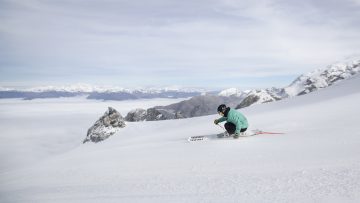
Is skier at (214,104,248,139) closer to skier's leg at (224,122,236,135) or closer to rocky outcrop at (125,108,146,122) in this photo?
skier's leg at (224,122,236,135)

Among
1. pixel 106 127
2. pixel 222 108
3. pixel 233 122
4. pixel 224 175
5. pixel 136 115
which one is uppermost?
pixel 222 108

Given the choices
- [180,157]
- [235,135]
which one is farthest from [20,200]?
[235,135]

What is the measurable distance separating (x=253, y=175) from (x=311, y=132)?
19.1ft

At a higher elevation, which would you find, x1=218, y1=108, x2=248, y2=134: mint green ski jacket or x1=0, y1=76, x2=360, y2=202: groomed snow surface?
x1=218, y1=108, x2=248, y2=134: mint green ski jacket

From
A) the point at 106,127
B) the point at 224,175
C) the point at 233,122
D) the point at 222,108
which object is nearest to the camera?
the point at 224,175

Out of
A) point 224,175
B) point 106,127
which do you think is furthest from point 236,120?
point 106,127

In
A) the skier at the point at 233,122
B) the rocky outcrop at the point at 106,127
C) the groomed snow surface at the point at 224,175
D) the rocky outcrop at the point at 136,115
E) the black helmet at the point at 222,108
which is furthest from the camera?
the rocky outcrop at the point at 136,115

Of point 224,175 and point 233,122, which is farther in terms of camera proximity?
point 233,122

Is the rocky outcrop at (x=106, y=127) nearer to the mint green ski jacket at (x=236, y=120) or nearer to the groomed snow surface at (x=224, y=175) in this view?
the groomed snow surface at (x=224, y=175)

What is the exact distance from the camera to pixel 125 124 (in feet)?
116

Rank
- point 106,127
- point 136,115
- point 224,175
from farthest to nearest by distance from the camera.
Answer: point 136,115 < point 106,127 < point 224,175

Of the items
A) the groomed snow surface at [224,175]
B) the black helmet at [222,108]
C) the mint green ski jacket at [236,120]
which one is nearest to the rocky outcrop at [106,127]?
the groomed snow surface at [224,175]

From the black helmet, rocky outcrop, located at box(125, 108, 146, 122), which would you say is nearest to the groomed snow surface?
the black helmet

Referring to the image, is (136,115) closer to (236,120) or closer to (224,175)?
(236,120)
